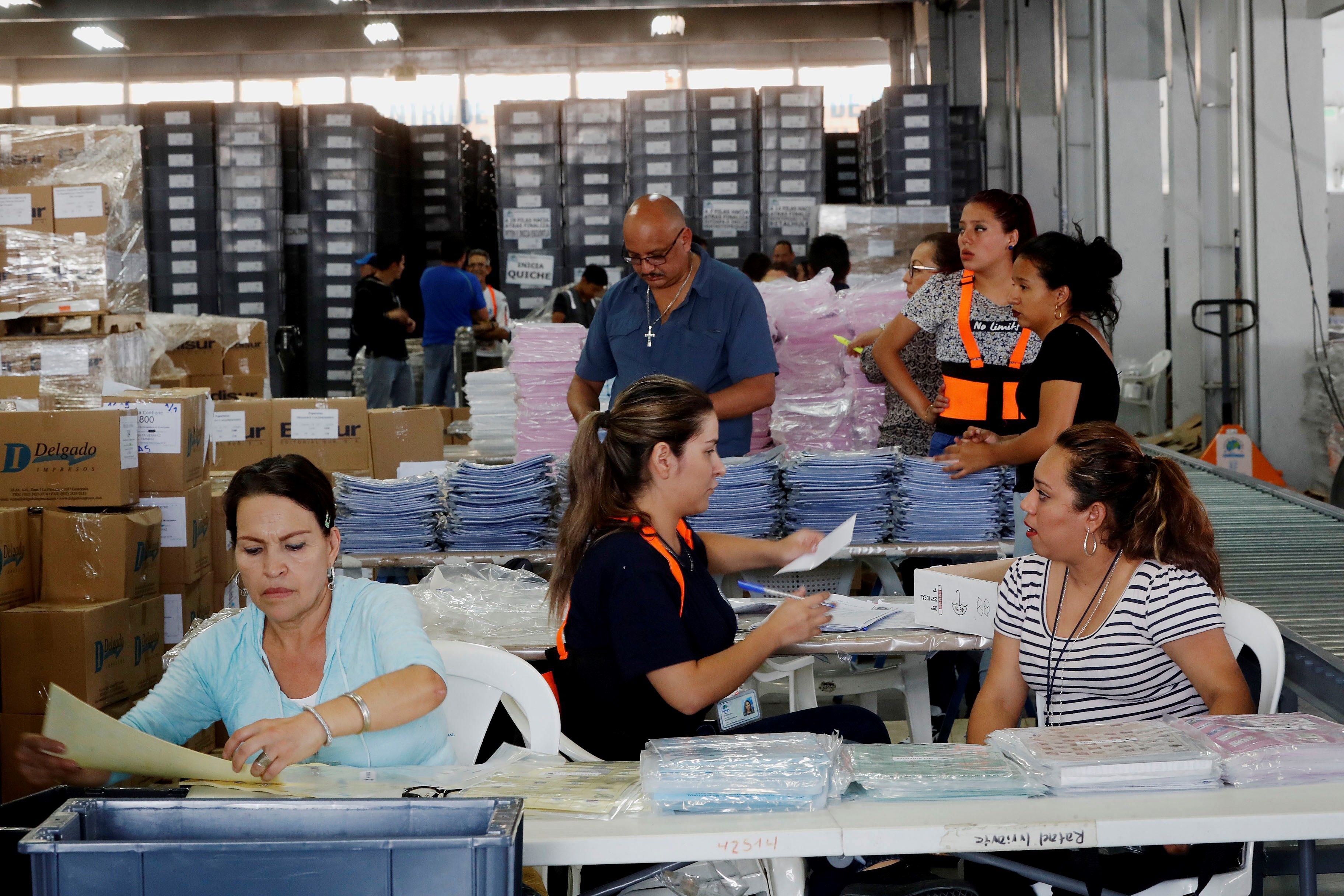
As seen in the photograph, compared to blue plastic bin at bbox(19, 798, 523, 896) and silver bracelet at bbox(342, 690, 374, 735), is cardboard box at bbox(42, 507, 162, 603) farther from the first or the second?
blue plastic bin at bbox(19, 798, 523, 896)

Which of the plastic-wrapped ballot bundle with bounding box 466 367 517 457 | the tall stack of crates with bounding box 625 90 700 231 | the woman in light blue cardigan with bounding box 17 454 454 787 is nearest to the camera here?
the woman in light blue cardigan with bounding box 17 454 454 787

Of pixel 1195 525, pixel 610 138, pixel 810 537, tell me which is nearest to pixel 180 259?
pixel 610 138

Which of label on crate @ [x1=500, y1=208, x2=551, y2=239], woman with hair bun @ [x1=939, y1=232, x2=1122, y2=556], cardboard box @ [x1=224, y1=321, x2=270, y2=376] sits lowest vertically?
woman with hair bun @ [x1=939, y1=232, x2=1122, y2=556]

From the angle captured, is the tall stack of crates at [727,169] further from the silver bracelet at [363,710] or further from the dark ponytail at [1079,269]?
the silver bracelet at [363,710]

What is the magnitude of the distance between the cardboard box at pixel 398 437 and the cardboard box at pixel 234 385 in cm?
266

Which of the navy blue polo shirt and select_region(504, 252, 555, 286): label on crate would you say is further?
select_region(504, 252, 555, 286): label on crate

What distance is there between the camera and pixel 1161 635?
6.86 feet

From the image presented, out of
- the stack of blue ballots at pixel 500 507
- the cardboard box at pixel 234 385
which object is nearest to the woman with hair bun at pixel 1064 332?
the stack of blue ballots at pixel 500 507

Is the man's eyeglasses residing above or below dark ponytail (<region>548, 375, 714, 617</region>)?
above

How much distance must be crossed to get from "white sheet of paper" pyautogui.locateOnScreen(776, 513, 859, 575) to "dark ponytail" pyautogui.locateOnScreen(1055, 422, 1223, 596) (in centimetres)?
46

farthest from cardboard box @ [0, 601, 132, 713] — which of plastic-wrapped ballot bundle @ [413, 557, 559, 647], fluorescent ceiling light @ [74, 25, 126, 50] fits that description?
fluorescent ceiling light @ [74, 25, 126, 50]

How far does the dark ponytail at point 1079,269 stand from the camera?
10.1 feet

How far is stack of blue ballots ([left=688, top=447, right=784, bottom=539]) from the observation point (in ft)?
12.6

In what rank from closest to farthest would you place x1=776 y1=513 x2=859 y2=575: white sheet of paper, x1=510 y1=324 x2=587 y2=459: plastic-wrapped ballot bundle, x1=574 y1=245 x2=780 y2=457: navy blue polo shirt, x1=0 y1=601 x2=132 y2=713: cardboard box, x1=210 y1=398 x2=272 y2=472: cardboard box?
x1=776 y1=513 x2=859 y2=575: white sheet of paper, x1=0 y1=601 x2=132 y2=713: cardboard box, x1=574 y1=245 x2=780 y2=457: navy blue polo shirt, x1=510 y1=324 x2=587 y2=459: plastic-wrapped ballot bundle, x1=210 y1=398 x2=272 y2=472: cardboard box
